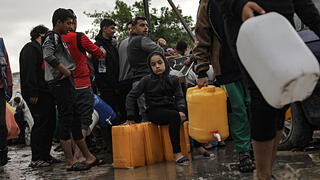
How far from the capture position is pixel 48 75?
5.50m

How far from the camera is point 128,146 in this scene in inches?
213

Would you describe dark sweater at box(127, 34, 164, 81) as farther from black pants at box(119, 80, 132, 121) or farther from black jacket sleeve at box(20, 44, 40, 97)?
black jacket sleeve at box(20, 44, 40, 97)

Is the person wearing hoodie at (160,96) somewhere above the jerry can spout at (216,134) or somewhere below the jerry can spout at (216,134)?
above

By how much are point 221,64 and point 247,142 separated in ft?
2.79

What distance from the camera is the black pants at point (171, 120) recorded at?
534cm

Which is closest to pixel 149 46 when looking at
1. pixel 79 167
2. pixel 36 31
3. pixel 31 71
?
pixel 31 71

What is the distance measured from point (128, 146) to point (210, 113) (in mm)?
1519

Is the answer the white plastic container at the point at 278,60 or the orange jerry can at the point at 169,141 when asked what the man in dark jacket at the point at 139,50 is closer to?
the orange jerry can at the point at 169,141

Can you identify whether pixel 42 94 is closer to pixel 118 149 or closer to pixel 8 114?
pixel 8 114

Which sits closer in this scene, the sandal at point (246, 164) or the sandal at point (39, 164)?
the sandal at point (246, 164)

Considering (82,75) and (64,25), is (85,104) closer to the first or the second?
(82,75)

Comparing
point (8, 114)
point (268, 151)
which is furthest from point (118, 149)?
point (268, 151)

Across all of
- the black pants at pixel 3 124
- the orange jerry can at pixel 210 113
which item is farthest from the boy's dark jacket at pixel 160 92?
the black pants at pixel 3 124

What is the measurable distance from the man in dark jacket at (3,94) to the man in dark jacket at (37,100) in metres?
0.20
